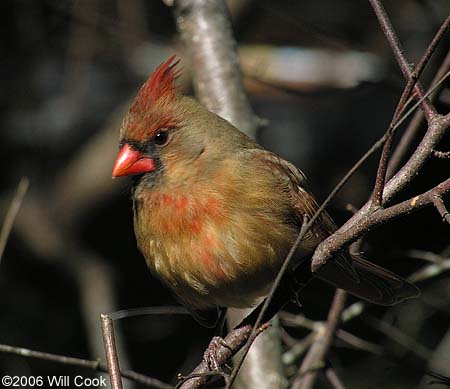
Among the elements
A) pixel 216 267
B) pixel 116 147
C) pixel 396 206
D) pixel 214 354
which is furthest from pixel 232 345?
pixel 116 147

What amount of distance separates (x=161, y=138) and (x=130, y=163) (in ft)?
0.57

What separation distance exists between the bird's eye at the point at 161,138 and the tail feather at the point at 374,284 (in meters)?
0.80

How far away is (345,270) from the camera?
345 cm

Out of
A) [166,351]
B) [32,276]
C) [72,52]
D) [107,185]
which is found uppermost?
[72,52]

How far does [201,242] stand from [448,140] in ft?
8.45

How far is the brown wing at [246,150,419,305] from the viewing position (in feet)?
11.3

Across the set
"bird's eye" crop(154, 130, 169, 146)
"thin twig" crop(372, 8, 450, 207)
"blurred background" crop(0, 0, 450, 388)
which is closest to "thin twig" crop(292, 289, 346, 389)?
"bird's eye" crop(154, 130, 169, 146)

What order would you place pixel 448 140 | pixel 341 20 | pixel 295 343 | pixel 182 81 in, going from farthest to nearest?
1. pixel 341 20
2. pixel 182 81
3. pixel 448 140
4. pixel 295 343

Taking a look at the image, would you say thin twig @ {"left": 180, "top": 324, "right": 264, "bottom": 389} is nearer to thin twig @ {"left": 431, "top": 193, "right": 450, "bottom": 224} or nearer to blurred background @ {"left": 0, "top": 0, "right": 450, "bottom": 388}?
thin twig @ {"left": 431, "top": 193, "right": 450, "bottom": 224}

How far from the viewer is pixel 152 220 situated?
3402 mm

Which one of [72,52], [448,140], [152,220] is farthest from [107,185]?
[152,220]

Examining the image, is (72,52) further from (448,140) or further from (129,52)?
(448,140)

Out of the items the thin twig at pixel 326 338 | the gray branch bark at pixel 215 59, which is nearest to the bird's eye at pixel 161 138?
the gray branch bark at pixel 215 59

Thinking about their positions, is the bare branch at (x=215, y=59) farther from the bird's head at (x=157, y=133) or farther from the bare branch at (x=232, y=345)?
the bare branch at (x=232, y=345)
